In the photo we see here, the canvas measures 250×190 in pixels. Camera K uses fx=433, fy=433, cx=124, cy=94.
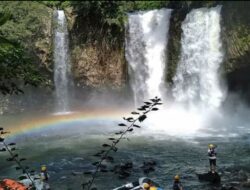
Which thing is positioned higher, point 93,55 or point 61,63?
point 93,55

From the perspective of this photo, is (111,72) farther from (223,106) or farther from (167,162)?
(167,162)

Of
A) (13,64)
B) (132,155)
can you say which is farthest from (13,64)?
(132,155)

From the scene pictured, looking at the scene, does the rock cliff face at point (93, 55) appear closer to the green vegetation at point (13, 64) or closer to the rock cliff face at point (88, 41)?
the rock cliff face at point (88, 41)

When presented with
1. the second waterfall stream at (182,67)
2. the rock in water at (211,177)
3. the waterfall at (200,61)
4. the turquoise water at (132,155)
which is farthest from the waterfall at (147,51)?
the rock in water at (211,177)

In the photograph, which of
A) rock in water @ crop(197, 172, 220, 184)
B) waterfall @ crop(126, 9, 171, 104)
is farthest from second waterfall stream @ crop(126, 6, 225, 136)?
rock in water @ crop(197, 172, 220, 184)

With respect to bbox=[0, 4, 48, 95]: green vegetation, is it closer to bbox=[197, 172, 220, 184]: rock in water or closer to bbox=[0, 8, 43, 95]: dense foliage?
bbox=[0, 8, 43, 95]: dense foliage

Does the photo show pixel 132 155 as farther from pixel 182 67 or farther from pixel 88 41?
pixel 88 41
